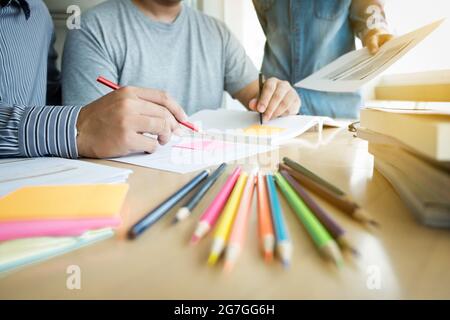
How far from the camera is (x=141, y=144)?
1.59 feet

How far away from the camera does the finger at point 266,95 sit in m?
0.68

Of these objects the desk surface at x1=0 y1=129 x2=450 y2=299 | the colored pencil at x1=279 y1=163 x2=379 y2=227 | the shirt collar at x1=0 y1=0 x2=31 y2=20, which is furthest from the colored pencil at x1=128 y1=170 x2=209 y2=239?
the shirt collar at x1=0 y1=0 x2=31 y2=20

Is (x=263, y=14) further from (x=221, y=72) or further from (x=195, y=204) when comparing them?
(x=195, y=204)

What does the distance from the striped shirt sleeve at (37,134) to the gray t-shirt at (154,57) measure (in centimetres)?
39

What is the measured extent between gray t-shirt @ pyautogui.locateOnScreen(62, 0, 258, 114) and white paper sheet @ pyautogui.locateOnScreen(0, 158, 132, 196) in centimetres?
46

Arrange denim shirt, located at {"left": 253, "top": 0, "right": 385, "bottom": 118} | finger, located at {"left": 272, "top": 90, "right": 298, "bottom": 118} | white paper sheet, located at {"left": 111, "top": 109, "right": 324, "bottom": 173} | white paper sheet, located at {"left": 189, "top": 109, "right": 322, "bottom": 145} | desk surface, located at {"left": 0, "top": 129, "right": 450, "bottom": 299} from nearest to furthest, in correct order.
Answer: desk surface, located at {"left": 0, "top": 129, "right": 450, "bottom": 299}, white paper sheet, located at {"left": 111, "top": 109, "right": 324, "bottom": 173}, white paper sheet, located at {"left": 189, "top": 109, "right": 322, "bottom": 145}, finger, located at {"left": 272, "top": 90, "right": 298, "bottom": 118}, denim shirt, located at {"left": 253, "top": 0, "right": 385, "bottom": 118}

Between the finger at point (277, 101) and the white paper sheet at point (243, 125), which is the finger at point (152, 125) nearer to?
the white paper sheet at point (243, 125)

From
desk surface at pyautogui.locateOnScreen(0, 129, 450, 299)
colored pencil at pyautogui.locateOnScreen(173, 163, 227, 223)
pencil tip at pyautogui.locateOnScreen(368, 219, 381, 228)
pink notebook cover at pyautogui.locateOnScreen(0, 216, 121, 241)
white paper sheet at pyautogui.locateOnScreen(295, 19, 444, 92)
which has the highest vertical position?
Answer: white paper sheet at pyautogui.locateOnScreen(295, 19, 444, 92)

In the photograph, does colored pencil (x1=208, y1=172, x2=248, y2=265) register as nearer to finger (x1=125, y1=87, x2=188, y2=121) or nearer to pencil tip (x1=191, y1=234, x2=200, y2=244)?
pencil tip (x1=191, y1=234, x2=200, y2=244)

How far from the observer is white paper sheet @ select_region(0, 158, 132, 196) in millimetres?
328

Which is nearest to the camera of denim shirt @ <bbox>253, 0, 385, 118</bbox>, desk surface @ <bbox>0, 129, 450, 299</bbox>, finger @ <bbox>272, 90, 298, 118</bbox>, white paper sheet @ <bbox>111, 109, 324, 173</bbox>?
desk surface @ <bbox>0, 129, 450, 299</bbox>

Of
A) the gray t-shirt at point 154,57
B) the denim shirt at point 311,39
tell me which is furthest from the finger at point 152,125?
the denim shirt at point 311,39
